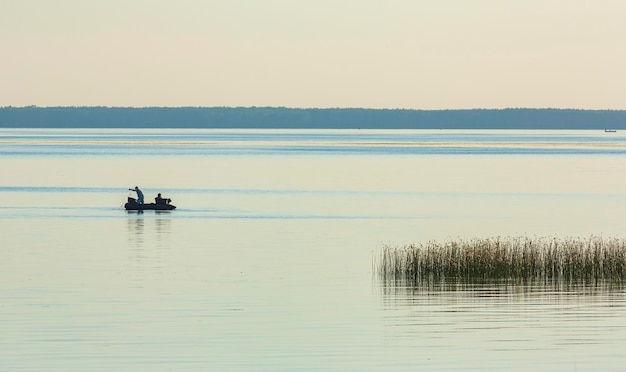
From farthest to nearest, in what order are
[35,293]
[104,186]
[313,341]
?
[104,186]
[35,293]
[313,341]

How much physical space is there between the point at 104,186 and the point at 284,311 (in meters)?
55.3

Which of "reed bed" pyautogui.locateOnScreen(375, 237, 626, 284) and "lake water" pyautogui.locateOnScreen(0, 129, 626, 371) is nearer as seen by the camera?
"lake water" pyautogui.locateOnScreen(0, 129, 626, 371)

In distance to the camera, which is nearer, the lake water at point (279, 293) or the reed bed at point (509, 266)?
the lake water at point (279, 293)

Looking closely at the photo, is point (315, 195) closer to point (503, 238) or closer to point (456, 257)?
point (503, 238)

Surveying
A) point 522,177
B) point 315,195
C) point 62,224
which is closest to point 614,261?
point 62,224

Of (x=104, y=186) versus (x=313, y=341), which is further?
(x=104, y=186)

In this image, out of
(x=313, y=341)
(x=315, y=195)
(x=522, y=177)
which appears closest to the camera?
(x=313, y=341)

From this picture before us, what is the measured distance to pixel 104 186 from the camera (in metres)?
80.1

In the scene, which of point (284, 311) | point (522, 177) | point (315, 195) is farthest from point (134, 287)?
point (522, 177)

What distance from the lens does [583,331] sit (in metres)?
23.8

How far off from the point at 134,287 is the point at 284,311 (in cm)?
504

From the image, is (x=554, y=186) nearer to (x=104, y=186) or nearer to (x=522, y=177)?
(x=522, y=177)

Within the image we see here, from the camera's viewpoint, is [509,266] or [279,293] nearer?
[279,293]

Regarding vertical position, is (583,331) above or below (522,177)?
below
